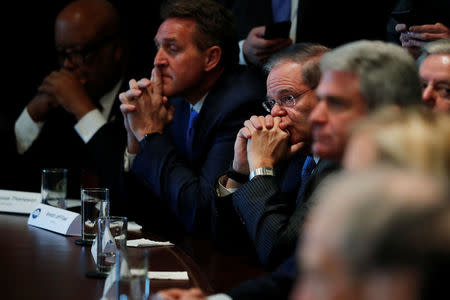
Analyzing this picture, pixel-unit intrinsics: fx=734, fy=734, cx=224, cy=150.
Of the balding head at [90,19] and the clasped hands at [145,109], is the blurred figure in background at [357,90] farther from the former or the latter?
the balding head at [90,19]

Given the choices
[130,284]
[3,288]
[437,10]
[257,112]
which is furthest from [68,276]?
[437,10]

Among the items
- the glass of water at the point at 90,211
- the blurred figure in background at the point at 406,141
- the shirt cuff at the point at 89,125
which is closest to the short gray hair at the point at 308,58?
the glass of water at the point at 90,211

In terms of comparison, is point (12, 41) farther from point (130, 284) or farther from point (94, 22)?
point (130, 284)

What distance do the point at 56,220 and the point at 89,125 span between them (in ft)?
3.79

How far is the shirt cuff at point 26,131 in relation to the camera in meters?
4.34

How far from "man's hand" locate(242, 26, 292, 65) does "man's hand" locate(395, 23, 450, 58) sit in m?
0.79

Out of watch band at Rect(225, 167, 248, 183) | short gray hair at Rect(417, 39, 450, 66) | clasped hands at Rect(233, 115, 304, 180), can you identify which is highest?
short gray hair at Rect(417, 39, 450, 66)

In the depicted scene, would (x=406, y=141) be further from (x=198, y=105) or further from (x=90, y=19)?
(x=90, y=19)

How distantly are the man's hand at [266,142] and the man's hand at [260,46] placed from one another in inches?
33.4

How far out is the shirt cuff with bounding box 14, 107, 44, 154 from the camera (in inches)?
171

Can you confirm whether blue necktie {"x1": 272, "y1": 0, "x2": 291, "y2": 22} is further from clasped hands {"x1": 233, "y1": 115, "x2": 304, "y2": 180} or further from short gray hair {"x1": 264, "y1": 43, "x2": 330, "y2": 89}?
clasped hands {"x1": 233, "y1": 115, "x2": 304, "y2": 180}

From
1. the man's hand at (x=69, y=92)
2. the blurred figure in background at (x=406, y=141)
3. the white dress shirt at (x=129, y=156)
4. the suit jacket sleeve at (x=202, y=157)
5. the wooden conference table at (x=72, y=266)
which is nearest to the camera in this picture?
the blurred figure in background at (x=406, y=141)

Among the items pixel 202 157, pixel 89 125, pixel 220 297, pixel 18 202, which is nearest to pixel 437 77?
pixel 220 297

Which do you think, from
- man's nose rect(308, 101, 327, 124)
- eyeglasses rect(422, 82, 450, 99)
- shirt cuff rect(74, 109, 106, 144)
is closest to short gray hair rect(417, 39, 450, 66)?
eyeglasses rect(422, 82, 450, 99)
